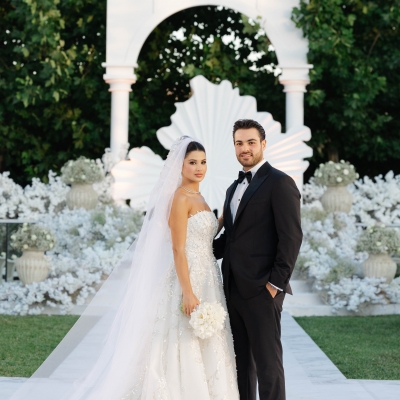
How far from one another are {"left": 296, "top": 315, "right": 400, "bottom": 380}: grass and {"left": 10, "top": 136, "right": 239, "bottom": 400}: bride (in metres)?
1.66

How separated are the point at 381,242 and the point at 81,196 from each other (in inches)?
135

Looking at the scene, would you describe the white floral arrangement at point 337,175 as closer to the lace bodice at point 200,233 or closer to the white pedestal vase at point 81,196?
the white pedestal vase at point 81,196

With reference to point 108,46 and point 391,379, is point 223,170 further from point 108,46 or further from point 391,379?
point 391,379

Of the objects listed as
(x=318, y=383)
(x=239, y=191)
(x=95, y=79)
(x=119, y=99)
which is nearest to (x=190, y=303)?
(x=239, y=191)

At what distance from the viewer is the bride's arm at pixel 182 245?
3.66 m

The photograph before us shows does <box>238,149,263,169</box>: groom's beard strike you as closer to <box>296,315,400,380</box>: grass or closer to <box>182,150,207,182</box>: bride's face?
<box>182,150,207,182</box>: bride's face

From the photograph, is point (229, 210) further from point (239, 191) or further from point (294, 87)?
point (294, 87)

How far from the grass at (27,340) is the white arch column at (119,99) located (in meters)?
2.94

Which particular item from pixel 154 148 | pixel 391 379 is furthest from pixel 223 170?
pixel 391 379

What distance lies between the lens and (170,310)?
3.76m

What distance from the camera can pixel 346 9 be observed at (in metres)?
11.3

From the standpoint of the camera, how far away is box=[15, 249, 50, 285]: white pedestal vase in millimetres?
7320

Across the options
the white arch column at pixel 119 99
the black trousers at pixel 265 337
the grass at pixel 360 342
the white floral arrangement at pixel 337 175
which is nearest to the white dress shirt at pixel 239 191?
the black trousers at pixel 265 337

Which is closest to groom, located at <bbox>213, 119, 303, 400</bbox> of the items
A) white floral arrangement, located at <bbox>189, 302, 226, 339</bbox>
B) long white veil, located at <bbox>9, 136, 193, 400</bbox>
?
white floral arrangement, located at <bbox>189, 302, 226, 339</bbox>
